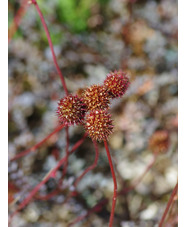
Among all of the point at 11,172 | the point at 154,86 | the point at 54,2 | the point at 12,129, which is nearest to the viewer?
the point at 11,172

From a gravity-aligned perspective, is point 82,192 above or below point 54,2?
below

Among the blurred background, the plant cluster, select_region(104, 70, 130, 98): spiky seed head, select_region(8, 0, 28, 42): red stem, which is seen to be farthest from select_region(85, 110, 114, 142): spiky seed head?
select_region(8, 0, 28, 42): red stem

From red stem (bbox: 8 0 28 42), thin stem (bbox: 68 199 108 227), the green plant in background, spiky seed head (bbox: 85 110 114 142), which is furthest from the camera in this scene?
the green plant in background

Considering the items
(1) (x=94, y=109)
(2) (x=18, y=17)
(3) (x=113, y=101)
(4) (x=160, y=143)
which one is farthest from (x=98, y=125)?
(2) (x=18, y=17)

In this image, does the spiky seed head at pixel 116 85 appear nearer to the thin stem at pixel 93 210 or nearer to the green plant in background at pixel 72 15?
the thin stem at pixel 93 210

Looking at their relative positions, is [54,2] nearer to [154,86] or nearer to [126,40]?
[126,40]

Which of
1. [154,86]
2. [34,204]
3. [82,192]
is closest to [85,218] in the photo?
[82,192]

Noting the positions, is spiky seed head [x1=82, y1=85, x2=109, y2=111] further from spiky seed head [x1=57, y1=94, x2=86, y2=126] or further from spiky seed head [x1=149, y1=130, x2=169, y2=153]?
spiky seed head [x1=149, y1=130, x2=169, y2=153]
